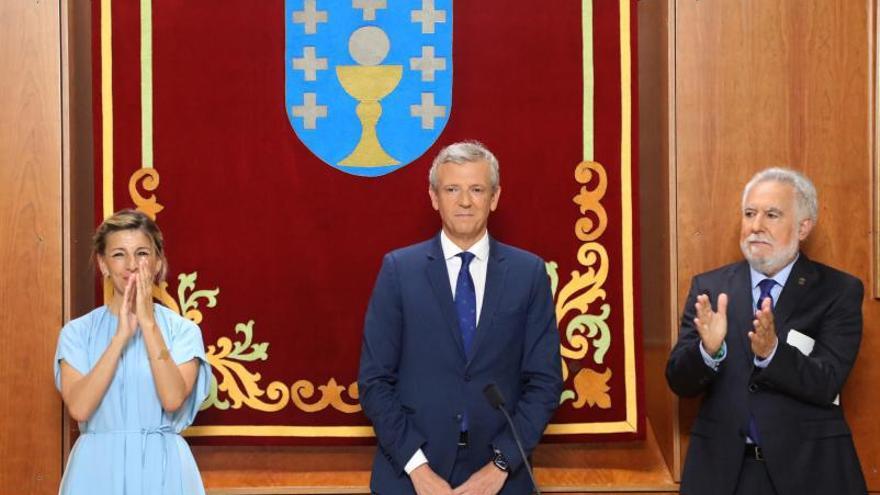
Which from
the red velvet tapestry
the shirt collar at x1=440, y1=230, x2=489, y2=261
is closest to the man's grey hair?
the shirt collar at x1=440, y1=230, x2=489, y2=261

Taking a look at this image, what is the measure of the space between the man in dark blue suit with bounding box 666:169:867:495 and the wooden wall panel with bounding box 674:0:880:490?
478 mm

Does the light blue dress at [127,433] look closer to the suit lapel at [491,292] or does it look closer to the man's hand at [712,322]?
the suit lapel at [491,292]

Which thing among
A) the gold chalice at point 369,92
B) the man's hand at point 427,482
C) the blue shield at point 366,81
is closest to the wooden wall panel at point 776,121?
the blue shield at point 366,81

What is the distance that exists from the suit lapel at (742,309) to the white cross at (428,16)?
4.28 feet

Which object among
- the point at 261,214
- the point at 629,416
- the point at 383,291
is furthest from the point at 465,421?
the point at 261,214

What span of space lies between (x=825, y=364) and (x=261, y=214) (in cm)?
185

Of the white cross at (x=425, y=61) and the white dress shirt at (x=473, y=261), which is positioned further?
the white cross at (x=425, y=61)

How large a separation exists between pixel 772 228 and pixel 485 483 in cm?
107

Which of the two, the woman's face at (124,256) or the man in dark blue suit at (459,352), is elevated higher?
the woman's face at (124,256)

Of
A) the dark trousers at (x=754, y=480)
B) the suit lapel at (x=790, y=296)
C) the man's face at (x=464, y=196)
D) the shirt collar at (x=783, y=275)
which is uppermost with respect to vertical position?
the man's face at (x=464, y=196)

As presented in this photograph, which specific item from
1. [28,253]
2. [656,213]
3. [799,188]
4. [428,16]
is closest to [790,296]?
[799,188]

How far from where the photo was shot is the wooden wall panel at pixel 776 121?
11.5 feet

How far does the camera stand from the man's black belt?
2.88m

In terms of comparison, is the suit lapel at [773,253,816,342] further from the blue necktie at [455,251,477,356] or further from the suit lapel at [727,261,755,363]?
the blue necktie at [455,251,477,356]
